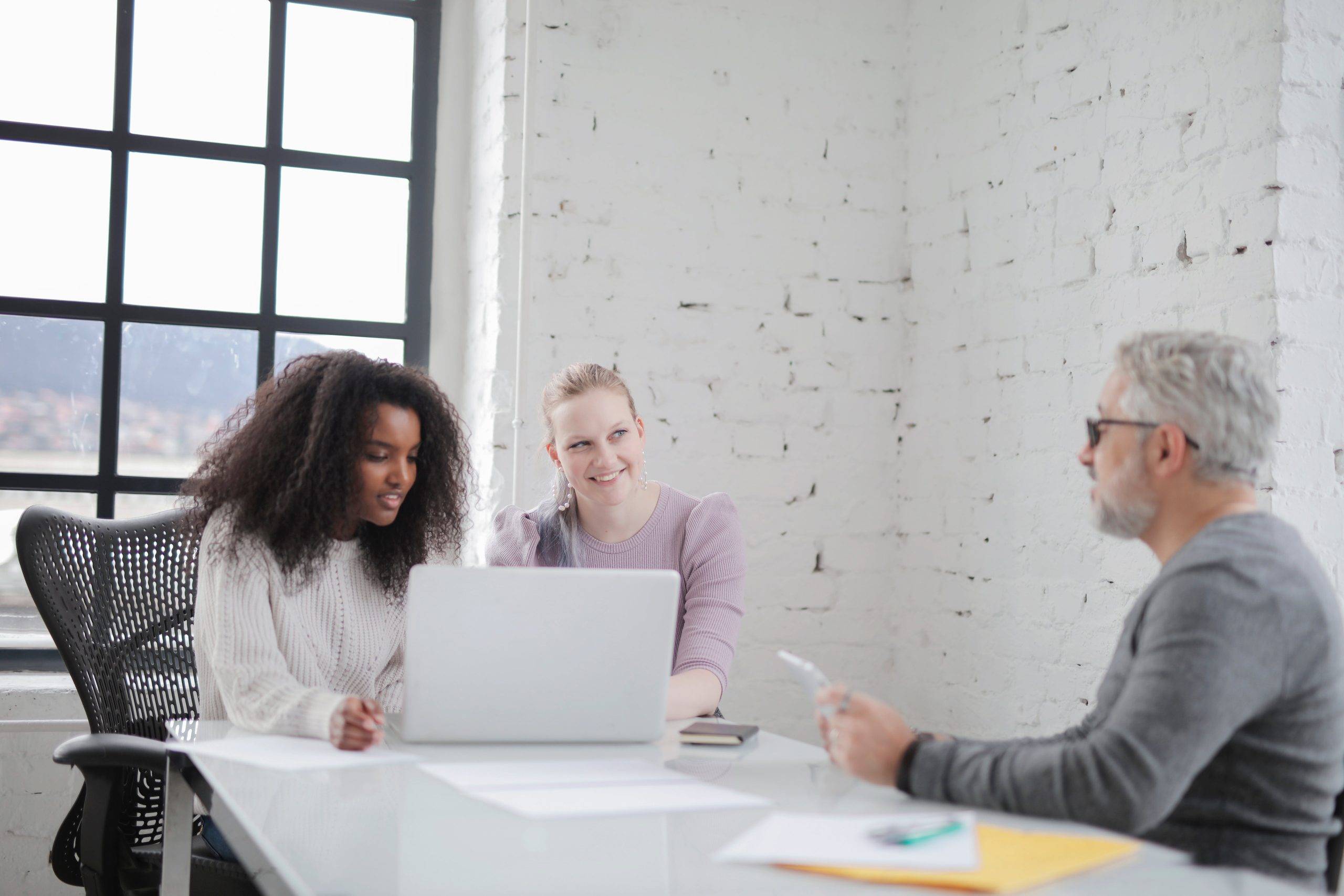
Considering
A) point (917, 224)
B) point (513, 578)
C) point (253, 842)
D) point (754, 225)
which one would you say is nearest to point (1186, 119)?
point (917, 224)

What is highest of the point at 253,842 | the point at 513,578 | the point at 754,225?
the point at 754,225

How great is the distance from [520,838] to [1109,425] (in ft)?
2.65

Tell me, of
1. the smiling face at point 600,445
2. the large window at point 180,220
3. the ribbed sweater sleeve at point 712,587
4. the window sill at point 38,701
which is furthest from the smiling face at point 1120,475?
the window sill at point 38,701

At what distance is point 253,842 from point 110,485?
2.13 meters

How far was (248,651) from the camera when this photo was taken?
5.77ft

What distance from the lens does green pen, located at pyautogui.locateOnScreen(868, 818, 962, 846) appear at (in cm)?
103

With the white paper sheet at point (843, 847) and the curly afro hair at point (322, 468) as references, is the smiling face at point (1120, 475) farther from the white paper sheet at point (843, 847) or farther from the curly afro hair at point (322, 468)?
the curly afro hair at point (322, 468)

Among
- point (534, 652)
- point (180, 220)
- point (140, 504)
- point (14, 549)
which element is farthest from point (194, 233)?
point (534, 652)

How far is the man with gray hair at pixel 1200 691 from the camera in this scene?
1.13m

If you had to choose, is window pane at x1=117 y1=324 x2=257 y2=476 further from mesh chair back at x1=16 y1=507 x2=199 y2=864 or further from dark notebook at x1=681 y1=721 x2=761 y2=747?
dark notebook at x1=681 y1=721 x2=761 y2=747

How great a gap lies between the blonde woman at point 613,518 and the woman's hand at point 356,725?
0.80 meters

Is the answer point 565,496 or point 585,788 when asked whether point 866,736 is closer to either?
point 585,788

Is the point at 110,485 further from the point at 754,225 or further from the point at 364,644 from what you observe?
the point at 754,225

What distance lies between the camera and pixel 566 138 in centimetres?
290
